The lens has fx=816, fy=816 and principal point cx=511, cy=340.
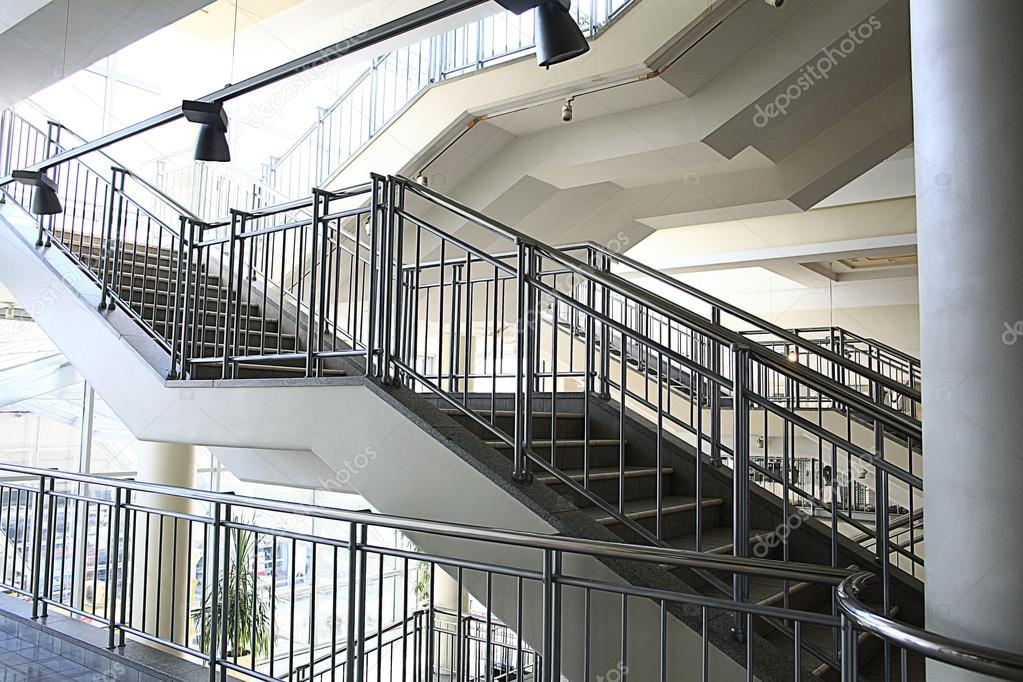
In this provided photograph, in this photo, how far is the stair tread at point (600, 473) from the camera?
Result: 13.1ft

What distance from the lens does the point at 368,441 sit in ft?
13.1

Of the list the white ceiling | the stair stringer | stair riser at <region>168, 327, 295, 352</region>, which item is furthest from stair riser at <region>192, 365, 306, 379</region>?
the white ceiling

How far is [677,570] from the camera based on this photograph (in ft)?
11.8

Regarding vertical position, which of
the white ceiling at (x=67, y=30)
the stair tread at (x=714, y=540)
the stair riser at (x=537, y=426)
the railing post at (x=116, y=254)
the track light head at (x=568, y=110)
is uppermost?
the track light head at (x=568, y=110)

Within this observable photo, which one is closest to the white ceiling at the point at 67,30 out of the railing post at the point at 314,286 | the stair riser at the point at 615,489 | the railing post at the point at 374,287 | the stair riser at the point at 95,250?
the stair riser at the point at 95,250

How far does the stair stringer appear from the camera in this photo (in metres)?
3.19

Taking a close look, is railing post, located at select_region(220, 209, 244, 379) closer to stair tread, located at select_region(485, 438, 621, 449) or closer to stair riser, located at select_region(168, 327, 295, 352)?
stair riser, located at select_region(168, 327, 295, 352)

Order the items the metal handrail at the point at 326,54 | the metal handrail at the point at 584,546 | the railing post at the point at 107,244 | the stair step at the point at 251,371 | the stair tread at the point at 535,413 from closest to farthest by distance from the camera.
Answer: the metal handrail at the point at 584,546 → the metal handrail at the point at 326,54 → the stair tread at the point at 535,413 → the stair step at the point at 251,371 → the railing post at the point at 107,244

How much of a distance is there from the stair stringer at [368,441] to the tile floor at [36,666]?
4.41 feet

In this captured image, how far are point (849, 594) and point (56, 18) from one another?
18.7 ft

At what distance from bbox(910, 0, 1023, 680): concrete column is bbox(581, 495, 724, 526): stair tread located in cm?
182

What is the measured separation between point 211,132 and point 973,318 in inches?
159

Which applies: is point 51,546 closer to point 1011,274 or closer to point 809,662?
point 809,662

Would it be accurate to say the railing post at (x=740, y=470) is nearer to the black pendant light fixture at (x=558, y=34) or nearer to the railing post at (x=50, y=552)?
the black pendant light fixture at (x=558, y=34)
